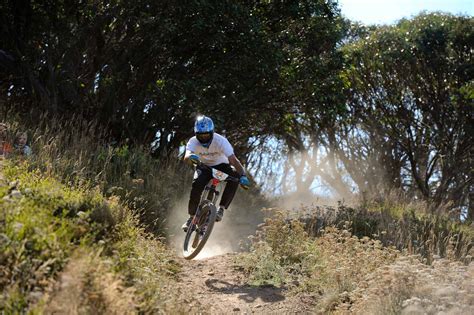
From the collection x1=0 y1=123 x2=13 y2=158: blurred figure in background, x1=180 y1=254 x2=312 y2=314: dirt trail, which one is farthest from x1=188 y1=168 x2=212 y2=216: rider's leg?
x1=0 y1=123 x2=13 y2=158: blurred figure in background

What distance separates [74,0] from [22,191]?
27.5 ft

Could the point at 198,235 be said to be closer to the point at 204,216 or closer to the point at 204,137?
the point at 204,216

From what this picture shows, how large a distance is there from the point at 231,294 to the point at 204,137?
89.6 inches

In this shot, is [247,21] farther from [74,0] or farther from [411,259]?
[411,259]

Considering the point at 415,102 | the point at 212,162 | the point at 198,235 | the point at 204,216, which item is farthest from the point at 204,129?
the point at 415,102

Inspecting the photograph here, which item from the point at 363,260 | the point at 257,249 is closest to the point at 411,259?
the point at 363,260

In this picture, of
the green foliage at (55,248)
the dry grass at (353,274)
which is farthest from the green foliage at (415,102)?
the green foliage at (55,248)

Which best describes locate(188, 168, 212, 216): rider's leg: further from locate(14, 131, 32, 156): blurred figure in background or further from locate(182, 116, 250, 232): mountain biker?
locate(14, 131, 32, 156): blurred figure in background

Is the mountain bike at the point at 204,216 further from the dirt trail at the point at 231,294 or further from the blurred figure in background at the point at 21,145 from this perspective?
the blurred figure in background at the point at 21,145

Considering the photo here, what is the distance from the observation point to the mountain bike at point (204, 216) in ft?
26.4

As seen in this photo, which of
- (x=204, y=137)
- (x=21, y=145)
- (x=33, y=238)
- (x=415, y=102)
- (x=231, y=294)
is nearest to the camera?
(x=33, y=238)

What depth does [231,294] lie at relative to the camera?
6.92 metres

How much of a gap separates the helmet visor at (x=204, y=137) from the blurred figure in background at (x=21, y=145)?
247 cm

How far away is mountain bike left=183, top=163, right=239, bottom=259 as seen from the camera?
8047 mm
